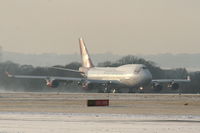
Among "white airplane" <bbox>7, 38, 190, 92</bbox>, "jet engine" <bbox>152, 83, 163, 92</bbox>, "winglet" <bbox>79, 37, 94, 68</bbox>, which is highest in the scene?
"winglet" <bbox>79, 37, 94, 68</bbox>

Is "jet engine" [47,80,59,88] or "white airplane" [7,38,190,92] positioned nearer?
"white airplane" [7,38,190,92]

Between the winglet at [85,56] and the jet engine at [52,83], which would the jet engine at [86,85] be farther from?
the winglet at [85,56]

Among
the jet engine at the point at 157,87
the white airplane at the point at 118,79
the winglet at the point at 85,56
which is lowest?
the jet engine at the point at 157,87

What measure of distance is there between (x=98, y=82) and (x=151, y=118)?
286ft

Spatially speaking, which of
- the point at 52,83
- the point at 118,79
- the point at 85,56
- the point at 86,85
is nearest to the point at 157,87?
the point at 118,79

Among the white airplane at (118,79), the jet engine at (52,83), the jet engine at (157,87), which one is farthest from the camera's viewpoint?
the jet engine at (157,87)

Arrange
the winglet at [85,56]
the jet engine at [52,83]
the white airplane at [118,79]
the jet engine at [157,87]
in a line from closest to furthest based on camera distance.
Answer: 1. the white airplane at [118,79]
2. the jet engine at [52,83]
3. the jet engine at [157,87]
4. the winglet at [85,56]

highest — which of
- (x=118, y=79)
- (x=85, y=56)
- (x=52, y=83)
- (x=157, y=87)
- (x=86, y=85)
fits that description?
(x=85, y=56)

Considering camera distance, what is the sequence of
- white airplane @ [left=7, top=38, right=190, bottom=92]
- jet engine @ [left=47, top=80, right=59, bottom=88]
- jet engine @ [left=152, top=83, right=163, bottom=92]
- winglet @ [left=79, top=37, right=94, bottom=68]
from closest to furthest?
white airplane @ [left=7, top=38, right=190, bottom=92] < jet engine @ [left=47, top=80, right=59, bottom=88] < jet engine @ [left=152, top=83, right=163, bottom=92] < winglet @ [left=79, top=37, right=94, bottom=68]

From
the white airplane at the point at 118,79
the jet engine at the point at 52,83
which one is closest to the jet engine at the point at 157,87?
the white airplane at the point at 118,79

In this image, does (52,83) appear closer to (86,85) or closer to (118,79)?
(86,85)

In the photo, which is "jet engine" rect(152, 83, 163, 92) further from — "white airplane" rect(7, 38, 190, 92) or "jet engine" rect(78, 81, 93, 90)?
"jet engine" rect(78, 81, 93, 90)

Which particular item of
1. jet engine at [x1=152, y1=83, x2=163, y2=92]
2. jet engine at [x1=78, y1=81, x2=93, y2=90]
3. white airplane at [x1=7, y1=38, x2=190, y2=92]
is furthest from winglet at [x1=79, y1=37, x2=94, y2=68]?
jet engine at [x1=152, y1=83, x2=163, y2=92]

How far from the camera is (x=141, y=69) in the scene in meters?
119
